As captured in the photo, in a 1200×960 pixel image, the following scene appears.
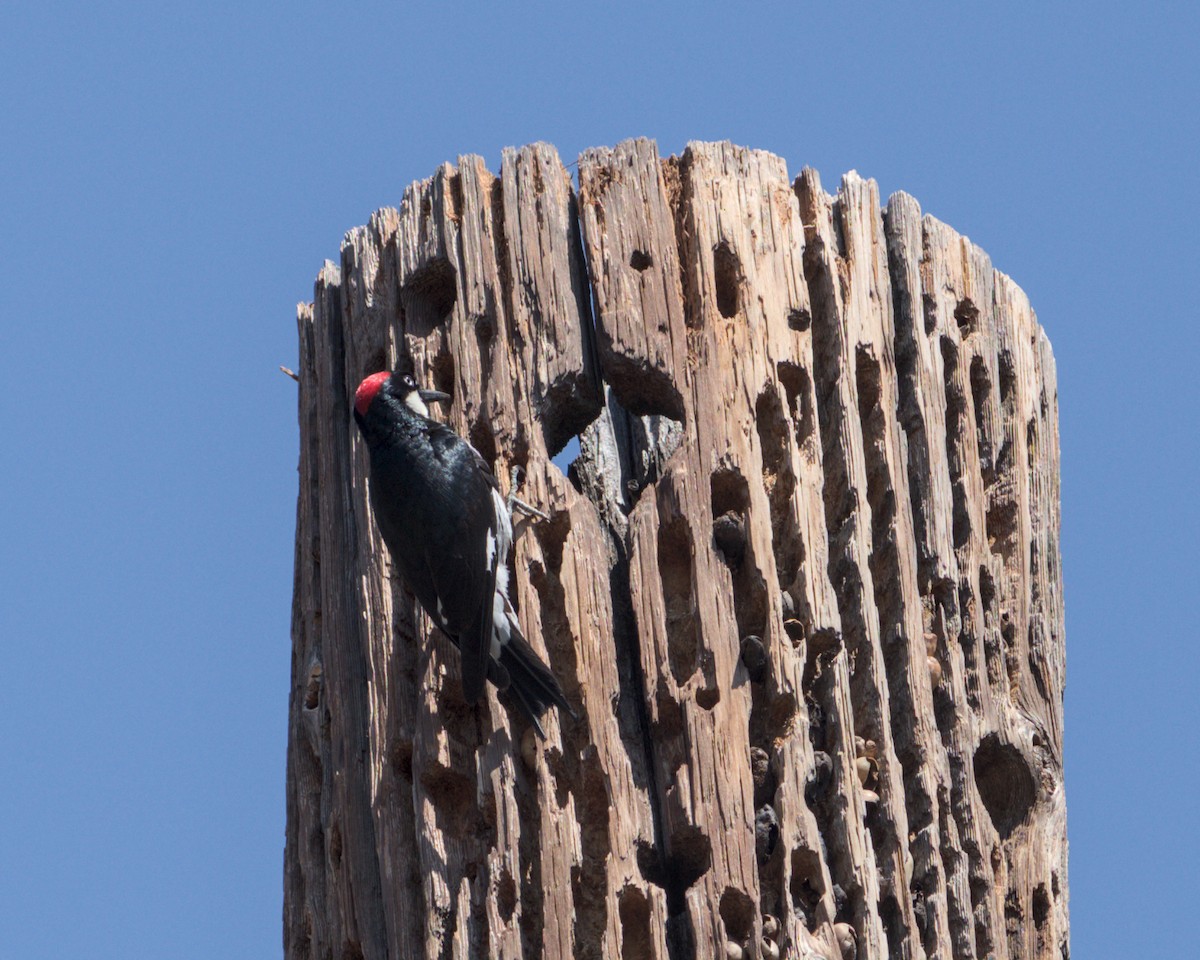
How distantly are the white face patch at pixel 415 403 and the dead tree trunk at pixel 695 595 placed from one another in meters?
0.12

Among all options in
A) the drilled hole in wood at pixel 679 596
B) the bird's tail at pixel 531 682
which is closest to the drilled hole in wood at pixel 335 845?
the bird's tail at pixel 531 682

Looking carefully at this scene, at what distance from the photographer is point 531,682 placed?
4547 mm

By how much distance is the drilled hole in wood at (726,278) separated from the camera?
4902 millimetres

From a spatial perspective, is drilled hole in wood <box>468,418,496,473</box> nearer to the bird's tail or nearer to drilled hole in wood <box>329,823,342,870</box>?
the bird's tail

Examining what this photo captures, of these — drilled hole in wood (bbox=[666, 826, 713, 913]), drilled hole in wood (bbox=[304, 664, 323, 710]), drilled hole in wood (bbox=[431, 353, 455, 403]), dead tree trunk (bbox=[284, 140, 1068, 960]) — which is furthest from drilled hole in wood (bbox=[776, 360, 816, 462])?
drilled hole in wood (bbox=[304, 664, 323, 710])

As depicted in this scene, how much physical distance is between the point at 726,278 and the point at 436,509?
3.50ft

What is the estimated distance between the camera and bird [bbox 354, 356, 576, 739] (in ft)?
15.4

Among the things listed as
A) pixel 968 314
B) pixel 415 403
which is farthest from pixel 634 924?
pixel 968 314

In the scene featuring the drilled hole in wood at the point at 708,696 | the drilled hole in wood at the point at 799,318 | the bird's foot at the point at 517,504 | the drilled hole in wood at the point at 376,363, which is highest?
the drilled hole in wood at the point at 376,363

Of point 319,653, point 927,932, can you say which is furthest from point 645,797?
point 319,653

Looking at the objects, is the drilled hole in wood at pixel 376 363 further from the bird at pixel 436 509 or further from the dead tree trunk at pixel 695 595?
the bird at pixel 436 509

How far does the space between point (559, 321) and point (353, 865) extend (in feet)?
5.34

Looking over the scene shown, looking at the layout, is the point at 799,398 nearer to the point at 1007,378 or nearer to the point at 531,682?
the point at 1007,378

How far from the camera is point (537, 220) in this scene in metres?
5.02
